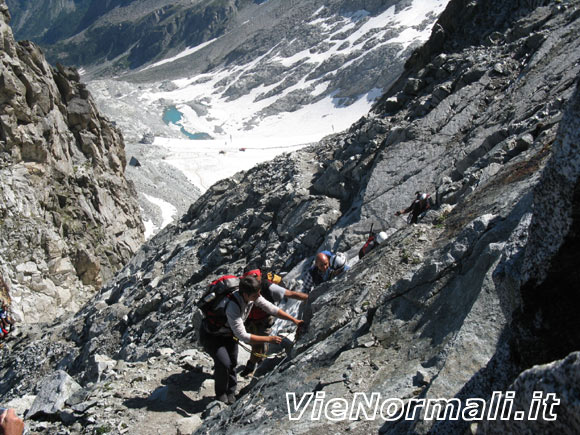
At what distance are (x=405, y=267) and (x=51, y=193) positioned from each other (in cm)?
2806

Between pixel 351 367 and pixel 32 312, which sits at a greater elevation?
pixel 351 367

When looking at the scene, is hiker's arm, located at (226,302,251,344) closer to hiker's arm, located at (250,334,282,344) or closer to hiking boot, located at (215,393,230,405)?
hiker's arm, located at (250,334,282,344)

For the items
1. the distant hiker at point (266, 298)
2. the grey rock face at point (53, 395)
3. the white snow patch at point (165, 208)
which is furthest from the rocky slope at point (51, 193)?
the distant hiker at point (266, 298)

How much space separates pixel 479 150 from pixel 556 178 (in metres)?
9.71

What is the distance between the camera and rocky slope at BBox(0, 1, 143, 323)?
25688mm

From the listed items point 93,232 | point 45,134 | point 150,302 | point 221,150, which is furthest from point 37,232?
point 221,150

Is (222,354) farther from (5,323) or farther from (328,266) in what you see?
(5,323)

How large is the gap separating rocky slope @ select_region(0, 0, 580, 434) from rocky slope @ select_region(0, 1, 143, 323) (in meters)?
5.87

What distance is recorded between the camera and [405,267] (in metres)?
6.64

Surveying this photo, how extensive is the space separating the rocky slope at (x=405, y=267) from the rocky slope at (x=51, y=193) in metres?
5.87

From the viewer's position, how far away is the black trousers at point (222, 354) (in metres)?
6.53

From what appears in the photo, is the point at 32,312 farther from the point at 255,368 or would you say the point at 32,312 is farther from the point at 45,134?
the point at 255,368

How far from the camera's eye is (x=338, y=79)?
11662 centimetres

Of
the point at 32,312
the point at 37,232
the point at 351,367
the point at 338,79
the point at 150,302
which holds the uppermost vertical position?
the point at 351,367
